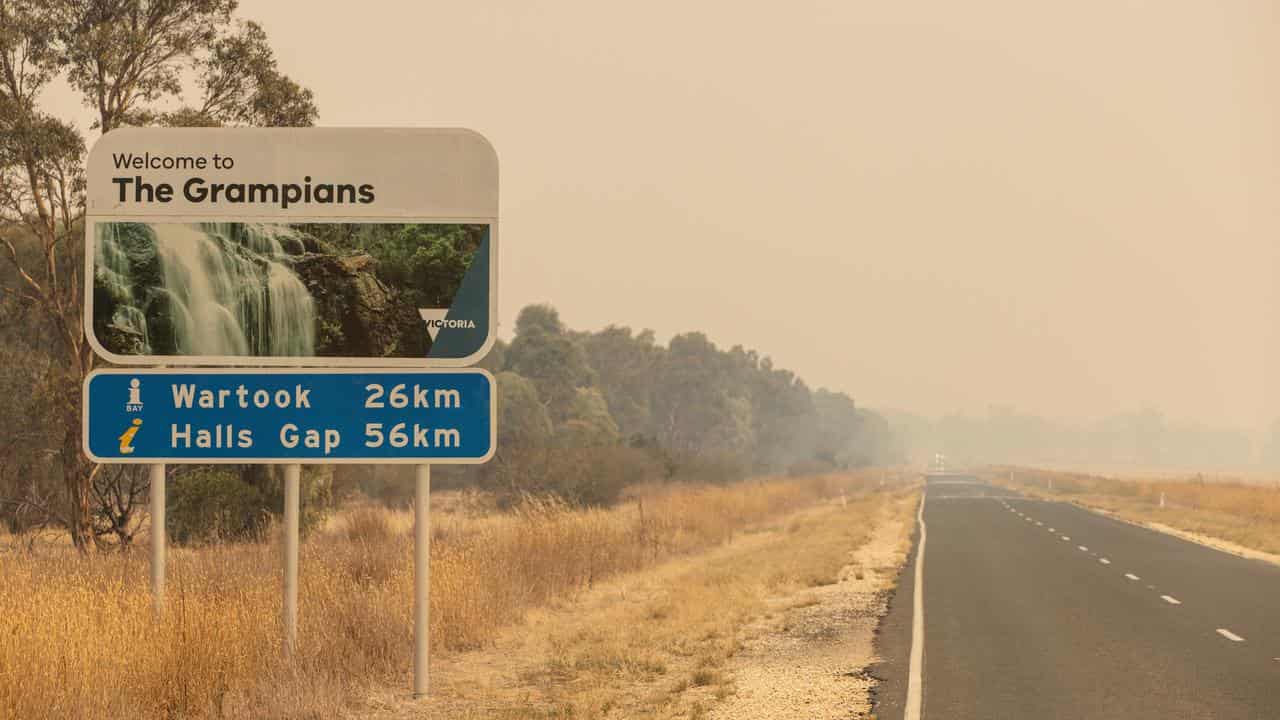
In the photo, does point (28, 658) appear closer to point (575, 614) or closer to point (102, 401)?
point (102, 401)

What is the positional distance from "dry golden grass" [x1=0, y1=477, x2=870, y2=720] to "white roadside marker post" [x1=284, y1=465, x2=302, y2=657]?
0.64ft

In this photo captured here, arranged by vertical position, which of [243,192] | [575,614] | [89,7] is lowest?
[575,614]

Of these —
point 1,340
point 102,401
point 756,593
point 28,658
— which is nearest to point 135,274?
point 102,401

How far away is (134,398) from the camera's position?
1130cm

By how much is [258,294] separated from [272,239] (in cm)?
50

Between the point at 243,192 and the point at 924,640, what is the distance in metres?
9.37

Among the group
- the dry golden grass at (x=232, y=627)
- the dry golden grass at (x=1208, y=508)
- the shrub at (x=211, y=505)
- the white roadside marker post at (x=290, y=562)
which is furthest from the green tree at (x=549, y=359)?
the white roadside marker post at (x=290, y=562)

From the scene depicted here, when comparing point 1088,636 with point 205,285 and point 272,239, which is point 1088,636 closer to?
point 272,239

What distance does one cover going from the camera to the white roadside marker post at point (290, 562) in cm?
1124

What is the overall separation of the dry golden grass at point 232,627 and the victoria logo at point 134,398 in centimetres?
155

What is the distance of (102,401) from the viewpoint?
36.9 ft

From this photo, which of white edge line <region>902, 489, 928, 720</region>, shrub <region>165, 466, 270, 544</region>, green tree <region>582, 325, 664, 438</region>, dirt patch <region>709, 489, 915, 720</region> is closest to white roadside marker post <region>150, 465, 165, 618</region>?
dirt patch <region>709, 489, 915, 720</region>

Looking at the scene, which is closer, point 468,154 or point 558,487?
point 468,154

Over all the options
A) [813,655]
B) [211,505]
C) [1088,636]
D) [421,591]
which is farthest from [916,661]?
[211,505]
